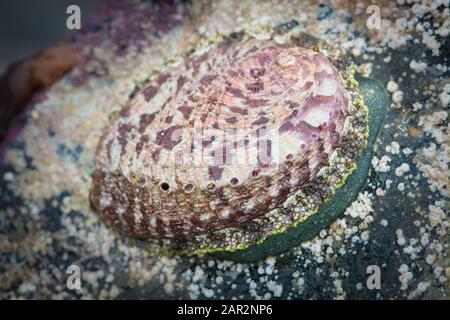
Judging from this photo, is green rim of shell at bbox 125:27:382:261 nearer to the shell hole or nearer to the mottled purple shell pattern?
the mottled purple shell pattern

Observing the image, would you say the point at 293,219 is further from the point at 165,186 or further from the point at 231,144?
the point at 165,186

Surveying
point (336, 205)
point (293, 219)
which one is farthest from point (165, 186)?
point (336, 205)

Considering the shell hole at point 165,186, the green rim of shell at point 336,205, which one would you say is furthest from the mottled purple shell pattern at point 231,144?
the green rim of shell at point 336,205

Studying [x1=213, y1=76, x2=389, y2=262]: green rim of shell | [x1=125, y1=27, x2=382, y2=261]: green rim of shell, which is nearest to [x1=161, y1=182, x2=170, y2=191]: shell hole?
Result: [x1=125, y1=27, x2=382, y2=261]: green rim of shell

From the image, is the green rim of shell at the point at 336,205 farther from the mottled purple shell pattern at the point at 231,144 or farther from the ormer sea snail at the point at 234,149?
the mottled purple shell pattern at the point at 231,144

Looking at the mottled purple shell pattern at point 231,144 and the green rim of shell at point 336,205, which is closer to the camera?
the mottled purple shell pattern at point 231,144
